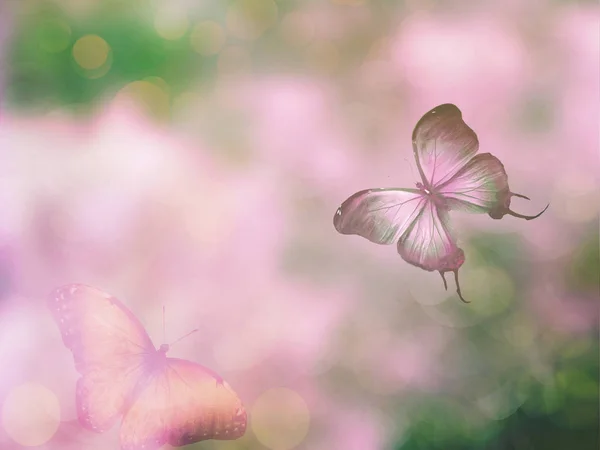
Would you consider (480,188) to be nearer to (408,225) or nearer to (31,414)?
(408,225)

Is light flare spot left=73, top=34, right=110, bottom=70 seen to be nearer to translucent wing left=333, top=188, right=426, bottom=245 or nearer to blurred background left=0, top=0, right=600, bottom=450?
blurred background left=0, top=0, right=600, bottom=450

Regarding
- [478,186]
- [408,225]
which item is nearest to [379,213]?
[408,225]

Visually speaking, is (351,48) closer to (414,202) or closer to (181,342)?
(414,202)

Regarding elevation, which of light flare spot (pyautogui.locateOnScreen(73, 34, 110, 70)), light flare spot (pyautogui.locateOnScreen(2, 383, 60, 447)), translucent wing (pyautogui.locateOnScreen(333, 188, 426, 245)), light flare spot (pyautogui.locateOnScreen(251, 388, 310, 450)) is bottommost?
light flare spot (pyautogui.locateOnScreen(251, 388, 310, 450))

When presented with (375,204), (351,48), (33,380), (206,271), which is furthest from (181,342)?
(351,48)

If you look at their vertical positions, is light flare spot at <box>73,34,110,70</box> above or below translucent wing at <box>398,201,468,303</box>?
above

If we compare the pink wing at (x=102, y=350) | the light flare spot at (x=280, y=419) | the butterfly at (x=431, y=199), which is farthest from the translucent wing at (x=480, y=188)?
the pink wing at (x=102, y=350)

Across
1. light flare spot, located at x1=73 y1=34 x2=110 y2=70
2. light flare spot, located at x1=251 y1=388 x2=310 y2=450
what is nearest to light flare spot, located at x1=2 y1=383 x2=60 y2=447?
light flare spot, located at x1=251 y1=388 x2=310 y2=450
